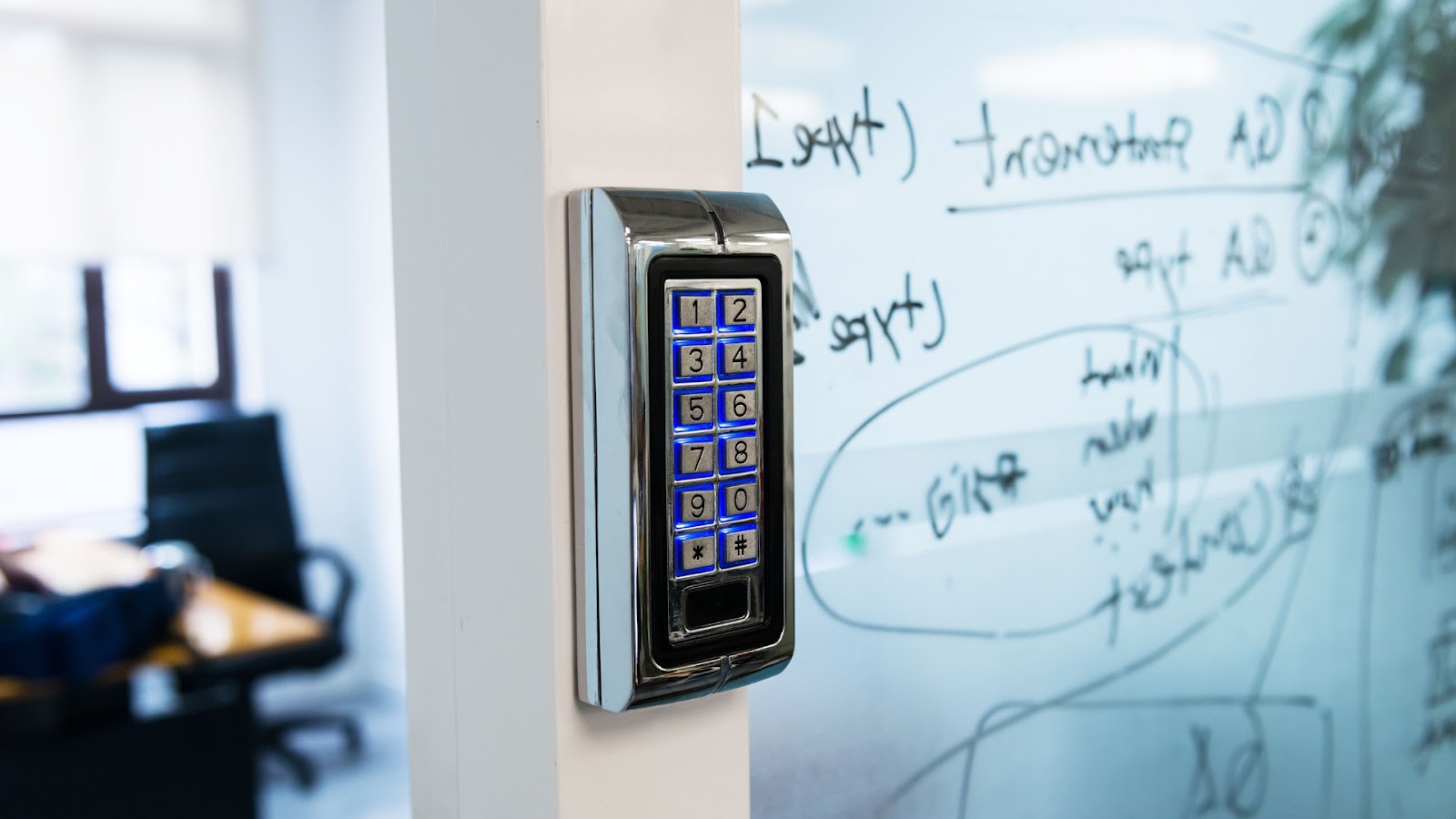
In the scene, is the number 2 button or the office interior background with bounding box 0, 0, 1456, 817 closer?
the number 2 button

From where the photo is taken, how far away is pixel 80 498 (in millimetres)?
3625

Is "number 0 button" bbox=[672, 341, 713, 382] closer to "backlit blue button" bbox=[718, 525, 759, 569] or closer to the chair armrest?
"backlit blue button" bbox=[718, 525, 759, 569]

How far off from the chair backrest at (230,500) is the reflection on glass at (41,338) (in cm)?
70

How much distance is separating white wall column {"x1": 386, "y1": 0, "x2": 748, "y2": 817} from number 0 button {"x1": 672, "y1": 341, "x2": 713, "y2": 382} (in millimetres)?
47

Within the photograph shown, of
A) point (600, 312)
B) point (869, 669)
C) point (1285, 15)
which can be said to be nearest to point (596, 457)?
point (600, 312)

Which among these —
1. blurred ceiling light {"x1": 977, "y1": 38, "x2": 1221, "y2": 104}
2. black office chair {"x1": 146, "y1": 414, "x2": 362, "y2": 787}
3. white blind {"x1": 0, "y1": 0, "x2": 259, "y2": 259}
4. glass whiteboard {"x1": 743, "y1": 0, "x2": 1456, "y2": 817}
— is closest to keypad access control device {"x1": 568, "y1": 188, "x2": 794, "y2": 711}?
glass whiteboard {"x1": 743, "y1": 0, "x2": 1456, "y2": 817}

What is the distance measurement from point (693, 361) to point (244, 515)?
311 cm

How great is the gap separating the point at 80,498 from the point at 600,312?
148 inches

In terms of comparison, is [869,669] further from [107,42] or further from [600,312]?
[107,42]

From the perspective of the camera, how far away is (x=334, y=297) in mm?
4070

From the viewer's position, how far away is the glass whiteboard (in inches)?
24.7

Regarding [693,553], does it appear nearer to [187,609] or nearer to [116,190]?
[187,609]

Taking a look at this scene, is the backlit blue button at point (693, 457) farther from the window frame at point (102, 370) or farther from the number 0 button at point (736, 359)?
the window frame at point (102, 370)

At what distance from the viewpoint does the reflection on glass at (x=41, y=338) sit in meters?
3.51
